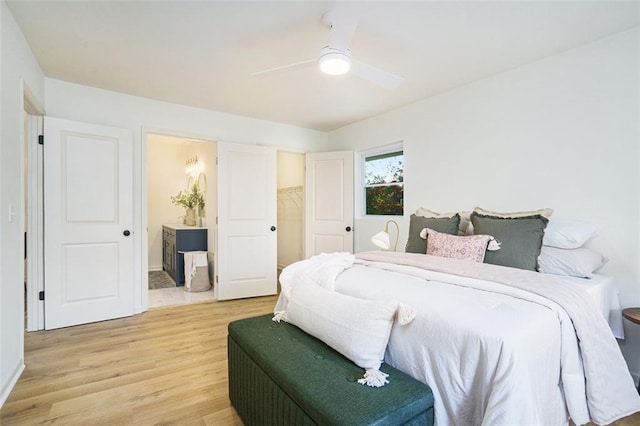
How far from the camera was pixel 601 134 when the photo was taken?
232 cm

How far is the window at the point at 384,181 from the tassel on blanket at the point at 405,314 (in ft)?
8.49

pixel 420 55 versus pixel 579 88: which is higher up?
pixel 420 55

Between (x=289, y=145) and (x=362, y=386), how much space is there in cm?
392

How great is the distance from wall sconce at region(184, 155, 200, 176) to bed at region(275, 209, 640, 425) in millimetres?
4515

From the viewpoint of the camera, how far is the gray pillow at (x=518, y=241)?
218 cm

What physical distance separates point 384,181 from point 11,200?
3652mm

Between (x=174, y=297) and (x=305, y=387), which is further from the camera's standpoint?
(x=174, y=297)

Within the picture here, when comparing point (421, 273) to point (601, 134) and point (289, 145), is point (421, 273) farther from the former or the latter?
point (289, 145)

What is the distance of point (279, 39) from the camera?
2322 millimetres

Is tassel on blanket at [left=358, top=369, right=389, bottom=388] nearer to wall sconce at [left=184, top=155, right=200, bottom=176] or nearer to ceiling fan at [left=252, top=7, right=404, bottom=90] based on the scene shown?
ceiling fan at [left=252, top=7, right=404, bottom=90]

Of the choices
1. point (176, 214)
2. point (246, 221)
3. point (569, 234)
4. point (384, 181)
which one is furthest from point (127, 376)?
point (176, 214)

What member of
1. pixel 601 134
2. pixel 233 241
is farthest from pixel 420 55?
pixel 233 241

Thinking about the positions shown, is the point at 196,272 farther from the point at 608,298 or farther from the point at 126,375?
the point at 608,298

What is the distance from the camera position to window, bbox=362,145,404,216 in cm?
401
